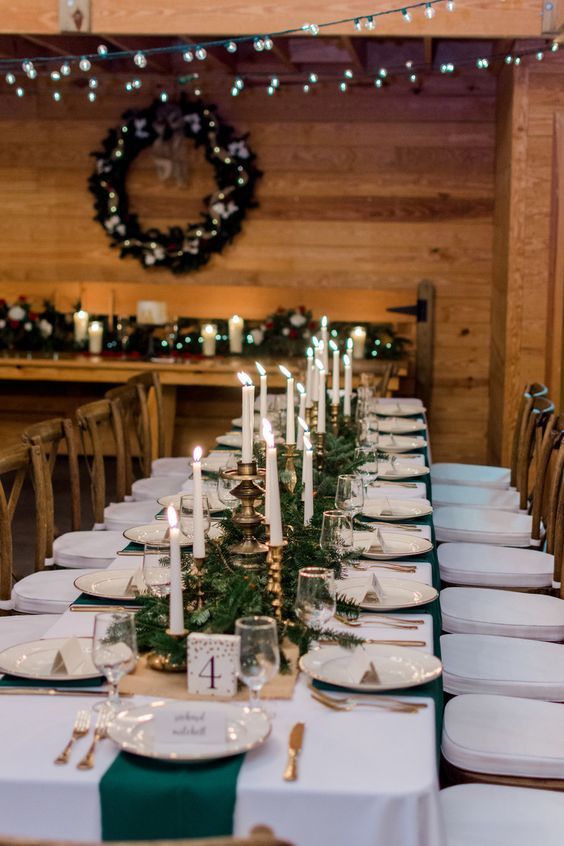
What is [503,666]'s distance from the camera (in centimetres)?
266

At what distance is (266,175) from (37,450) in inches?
175

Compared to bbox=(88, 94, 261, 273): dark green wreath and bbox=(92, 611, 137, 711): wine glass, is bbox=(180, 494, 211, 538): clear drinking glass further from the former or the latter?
bbox=(88, 94, 261, 273): dark green wreath

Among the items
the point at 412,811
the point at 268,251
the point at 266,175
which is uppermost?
the point at 266,175

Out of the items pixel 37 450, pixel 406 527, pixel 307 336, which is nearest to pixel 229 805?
pixel 406 527

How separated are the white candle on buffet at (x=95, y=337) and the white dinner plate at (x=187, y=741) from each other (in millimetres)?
5508

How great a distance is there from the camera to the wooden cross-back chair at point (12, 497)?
10.3 feet

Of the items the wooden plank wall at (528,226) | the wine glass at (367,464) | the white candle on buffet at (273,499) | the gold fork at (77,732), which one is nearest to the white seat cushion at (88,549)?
the wine glass at (367,464)

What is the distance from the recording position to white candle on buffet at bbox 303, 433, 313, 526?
235 centimetres

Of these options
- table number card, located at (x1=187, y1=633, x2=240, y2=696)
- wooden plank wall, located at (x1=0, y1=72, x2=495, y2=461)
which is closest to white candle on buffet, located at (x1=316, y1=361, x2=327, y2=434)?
table number card, located at (x1=187, y1=633, x2=240, y2=696)

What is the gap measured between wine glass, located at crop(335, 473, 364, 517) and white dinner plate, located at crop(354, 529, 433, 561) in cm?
10

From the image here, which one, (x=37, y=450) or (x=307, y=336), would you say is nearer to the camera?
(x=37, y=450)

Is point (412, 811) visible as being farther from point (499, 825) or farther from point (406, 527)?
point (406, 527)

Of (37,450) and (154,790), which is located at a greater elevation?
(37,450)

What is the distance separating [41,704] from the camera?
1.83m
